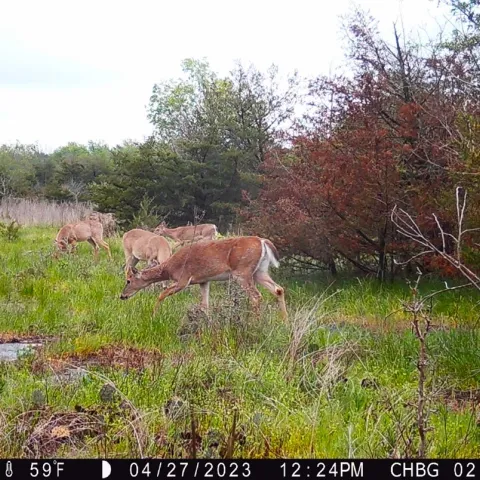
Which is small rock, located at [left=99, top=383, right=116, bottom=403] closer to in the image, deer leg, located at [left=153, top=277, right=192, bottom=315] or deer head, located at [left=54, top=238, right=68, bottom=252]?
deer leg, located at [left=153, top=277, right=192, bottom=315]

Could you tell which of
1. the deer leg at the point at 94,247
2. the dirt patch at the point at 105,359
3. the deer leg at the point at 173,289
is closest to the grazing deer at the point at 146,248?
the deer leg at the point at 94,247

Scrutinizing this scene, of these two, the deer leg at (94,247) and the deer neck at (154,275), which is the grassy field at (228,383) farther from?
the deer leg at (94,247)

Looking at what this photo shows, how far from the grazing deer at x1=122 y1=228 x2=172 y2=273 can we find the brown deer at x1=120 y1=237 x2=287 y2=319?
9.53ft

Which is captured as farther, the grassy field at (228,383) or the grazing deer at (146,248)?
the grazing deer at (146,248)

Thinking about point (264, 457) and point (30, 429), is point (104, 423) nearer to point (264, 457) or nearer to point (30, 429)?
point (30, 429)

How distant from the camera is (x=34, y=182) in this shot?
46031 mm

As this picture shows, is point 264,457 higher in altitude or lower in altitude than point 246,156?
lower

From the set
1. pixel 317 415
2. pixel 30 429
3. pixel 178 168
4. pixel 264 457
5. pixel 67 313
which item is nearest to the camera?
pixel 264 457

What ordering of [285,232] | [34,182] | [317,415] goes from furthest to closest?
[34,182], [285,232], [317,415]

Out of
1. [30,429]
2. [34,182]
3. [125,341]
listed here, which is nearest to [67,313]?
[125,341]

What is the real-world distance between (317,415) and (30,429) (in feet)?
5.20
